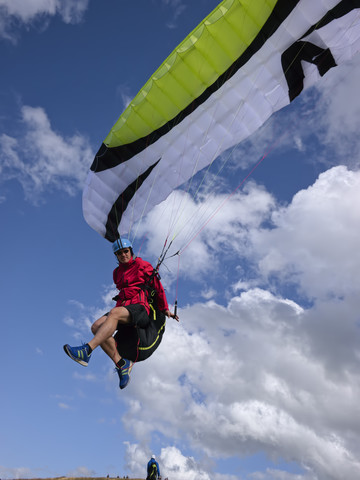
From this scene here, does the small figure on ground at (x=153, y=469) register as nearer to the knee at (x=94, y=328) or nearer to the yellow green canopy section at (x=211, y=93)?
the yellow green canopy section at (x=211, y=93)

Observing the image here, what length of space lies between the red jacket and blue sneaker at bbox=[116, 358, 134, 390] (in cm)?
91

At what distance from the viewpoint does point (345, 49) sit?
801cm

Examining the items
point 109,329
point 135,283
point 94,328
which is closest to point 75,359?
point 109,329

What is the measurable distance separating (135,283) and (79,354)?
175cm

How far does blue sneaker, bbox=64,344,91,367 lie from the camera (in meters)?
5.94

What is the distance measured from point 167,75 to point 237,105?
1.55 metres

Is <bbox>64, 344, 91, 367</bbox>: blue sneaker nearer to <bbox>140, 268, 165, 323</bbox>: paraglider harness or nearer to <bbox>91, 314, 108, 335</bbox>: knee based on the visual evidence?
<bbox>91, 314, 108, 335</bbox>: knee

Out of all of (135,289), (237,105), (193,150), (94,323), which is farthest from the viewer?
(193,150)

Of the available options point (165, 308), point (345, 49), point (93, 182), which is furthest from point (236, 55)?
point (165, 308)

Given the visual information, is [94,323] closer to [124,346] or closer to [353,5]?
[124,346]

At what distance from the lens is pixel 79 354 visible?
19.9 ft

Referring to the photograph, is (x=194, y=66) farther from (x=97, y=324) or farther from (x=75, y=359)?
(x=75, y=359)

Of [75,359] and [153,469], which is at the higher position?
[153,469]

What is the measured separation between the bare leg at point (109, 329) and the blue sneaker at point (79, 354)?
179 mm
